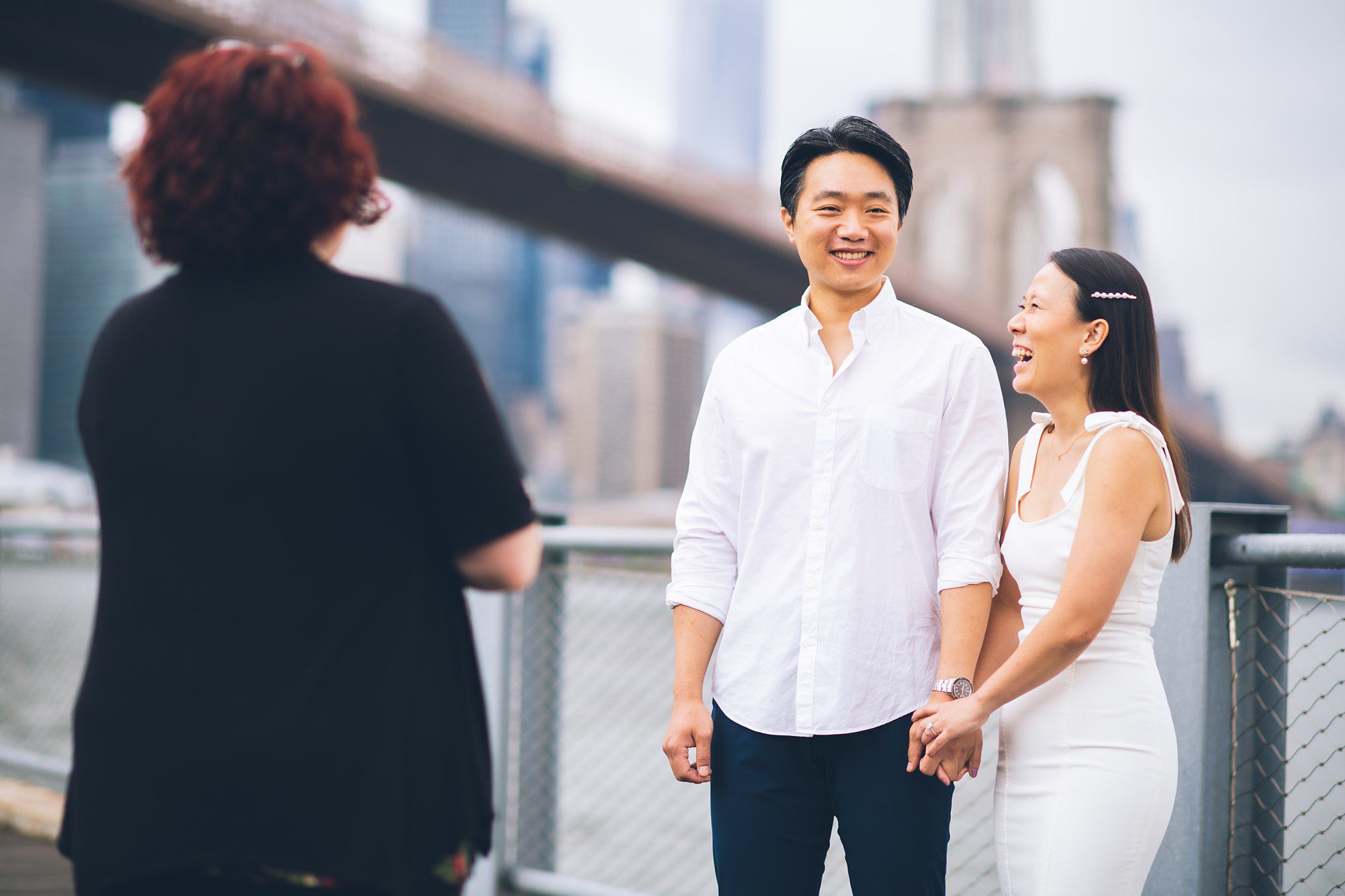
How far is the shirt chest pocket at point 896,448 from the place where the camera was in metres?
1.42

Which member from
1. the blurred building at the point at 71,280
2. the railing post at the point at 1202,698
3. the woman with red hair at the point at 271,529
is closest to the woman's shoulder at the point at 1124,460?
the railing post at the point at 1202,698

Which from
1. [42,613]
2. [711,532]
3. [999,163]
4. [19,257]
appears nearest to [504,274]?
[19,257]

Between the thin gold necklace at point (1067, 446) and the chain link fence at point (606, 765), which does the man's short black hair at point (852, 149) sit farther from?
the chain link fence at point (606, 765)

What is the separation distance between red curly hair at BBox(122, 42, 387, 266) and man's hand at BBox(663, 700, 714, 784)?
767 mm

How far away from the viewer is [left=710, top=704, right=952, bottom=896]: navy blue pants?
1368 mm

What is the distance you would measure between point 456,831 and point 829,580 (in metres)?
0.57

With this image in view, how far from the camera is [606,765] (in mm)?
6875

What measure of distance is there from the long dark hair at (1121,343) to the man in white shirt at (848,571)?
5.1 inches

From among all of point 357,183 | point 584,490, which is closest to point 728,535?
point 357,183

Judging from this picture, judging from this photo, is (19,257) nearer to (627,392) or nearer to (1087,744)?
(627,392)

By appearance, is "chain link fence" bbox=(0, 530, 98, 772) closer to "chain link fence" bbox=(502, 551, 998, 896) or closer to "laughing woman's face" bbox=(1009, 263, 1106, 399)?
"chain link fence" bbox=(502, 551, 998, 896)

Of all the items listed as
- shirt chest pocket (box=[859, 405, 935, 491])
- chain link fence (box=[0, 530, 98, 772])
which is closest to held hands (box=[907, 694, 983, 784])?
shirt chest pocket (box=[859, 405, 935, 491])

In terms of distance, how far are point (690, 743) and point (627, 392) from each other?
74859 millimetres

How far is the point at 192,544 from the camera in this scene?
39.4 inches
